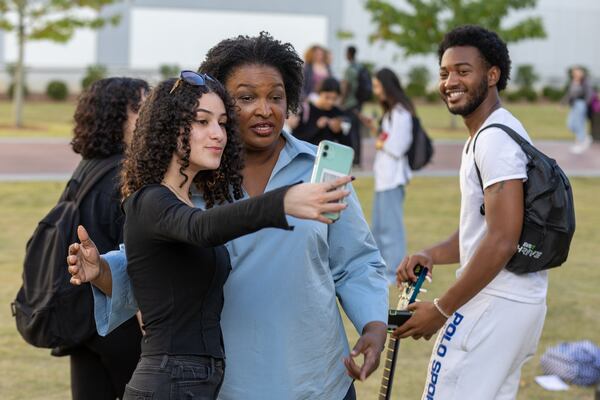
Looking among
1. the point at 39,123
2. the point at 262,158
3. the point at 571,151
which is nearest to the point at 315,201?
the point at 262,158

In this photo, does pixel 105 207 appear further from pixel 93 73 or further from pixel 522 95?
pixel 522 95

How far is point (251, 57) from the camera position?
351cm

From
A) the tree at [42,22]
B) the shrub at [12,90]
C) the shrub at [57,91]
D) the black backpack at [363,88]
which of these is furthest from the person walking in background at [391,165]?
the shrub at [12,90]

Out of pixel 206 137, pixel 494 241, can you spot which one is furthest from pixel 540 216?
pixel 206 137

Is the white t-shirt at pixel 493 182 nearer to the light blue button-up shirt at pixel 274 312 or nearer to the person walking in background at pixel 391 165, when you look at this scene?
the light blue button-up shirt at pixel 274 312

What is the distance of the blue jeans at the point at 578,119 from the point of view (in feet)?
79.8

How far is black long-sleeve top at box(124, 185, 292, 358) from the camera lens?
9.70 ft

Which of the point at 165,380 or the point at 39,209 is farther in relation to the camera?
the point at 39,209

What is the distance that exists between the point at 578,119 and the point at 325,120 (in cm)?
1370

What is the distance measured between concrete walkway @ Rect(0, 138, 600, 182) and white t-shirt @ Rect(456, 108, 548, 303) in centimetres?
1327

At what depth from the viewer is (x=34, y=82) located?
38.2 metres

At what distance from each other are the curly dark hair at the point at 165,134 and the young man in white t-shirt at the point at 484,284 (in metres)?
1.08

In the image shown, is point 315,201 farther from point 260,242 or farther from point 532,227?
point 532,227

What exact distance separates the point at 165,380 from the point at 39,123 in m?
25.0
